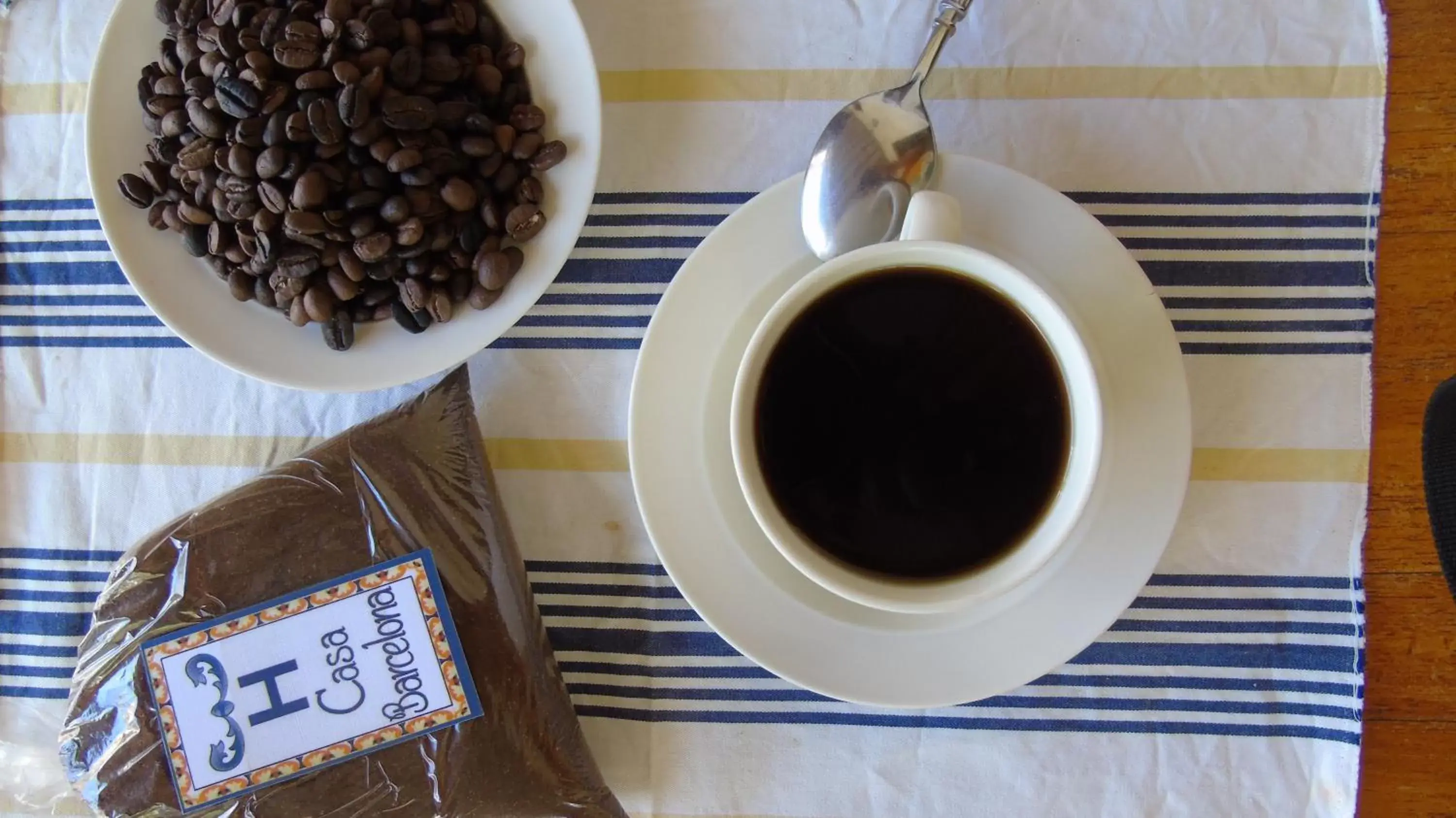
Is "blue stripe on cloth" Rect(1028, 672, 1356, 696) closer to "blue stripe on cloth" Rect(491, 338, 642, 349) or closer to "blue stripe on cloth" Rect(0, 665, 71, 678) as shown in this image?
"blue stripe on cloth" Rect(491, 338, 642, 349)

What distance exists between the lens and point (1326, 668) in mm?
795

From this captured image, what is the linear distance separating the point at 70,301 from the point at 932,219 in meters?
0.81

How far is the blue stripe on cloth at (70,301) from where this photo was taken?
880mm

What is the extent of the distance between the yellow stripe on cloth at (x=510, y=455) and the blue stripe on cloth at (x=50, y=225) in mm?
195

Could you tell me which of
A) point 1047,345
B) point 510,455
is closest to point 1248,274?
point 1047,345

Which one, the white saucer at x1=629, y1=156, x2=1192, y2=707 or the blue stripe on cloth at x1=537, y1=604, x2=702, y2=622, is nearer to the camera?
the white saucer at x1=629, y1=156, x2=1192, y2=707

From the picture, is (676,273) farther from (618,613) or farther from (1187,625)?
(1187,625)

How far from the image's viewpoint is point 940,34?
0.75 meters

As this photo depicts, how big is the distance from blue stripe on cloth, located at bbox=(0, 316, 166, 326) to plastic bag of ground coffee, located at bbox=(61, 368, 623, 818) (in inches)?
8.7

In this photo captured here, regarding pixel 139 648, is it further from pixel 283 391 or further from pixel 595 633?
pixel 595 633

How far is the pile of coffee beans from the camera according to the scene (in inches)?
28.4

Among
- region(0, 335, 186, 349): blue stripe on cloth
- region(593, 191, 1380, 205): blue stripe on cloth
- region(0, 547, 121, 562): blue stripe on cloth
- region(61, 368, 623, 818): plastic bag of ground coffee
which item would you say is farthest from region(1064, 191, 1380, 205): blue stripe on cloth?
region(0, 547, 121, 562): blue stripe on cloth

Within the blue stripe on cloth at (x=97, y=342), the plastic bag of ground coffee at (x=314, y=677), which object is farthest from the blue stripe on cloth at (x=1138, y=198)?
the blue stripe on cloth at (x=97, y=342)

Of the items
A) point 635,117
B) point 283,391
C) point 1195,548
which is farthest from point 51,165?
point 1195,548
